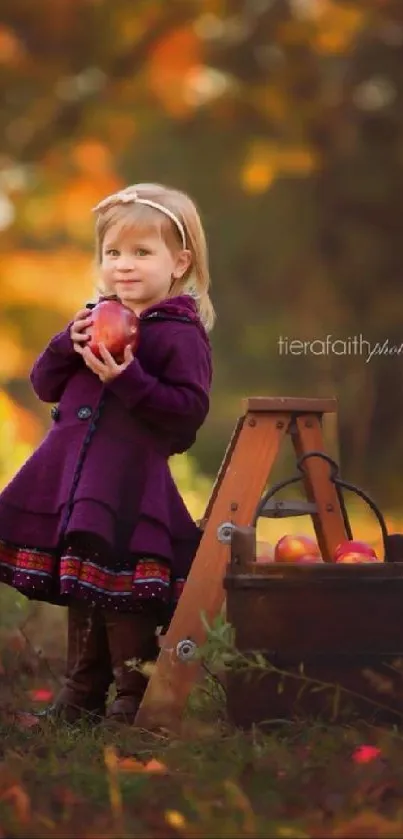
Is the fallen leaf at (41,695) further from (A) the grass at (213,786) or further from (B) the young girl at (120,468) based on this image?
(A) the grass at (213,786)

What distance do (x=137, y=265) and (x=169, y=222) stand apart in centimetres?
12

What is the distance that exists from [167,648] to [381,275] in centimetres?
450

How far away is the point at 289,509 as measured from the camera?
284 centimetres

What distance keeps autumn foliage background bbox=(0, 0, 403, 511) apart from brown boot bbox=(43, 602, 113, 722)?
3.40 metres

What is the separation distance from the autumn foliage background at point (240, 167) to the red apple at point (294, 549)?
346cm

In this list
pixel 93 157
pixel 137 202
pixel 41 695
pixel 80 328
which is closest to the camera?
pixel 80 328

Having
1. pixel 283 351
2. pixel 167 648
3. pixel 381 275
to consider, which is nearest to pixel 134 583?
pixel 167 648

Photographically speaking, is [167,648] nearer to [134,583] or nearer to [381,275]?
[134,583]

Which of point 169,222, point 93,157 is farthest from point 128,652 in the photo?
point 93,157

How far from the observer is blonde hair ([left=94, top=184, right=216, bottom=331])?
288cm

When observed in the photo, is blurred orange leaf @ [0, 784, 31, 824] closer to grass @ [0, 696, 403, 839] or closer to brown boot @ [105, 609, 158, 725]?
grass @ [0, 696, 403, 839]

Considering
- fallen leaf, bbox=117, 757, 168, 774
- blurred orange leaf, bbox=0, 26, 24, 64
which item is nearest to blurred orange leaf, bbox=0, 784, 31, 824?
fallen leaf, bbox=117, 757, 168, 774

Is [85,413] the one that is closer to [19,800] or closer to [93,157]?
[19,800]

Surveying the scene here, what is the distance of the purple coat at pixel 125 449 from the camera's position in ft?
8.93
